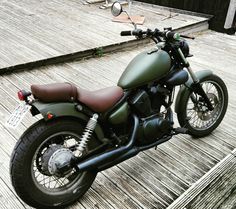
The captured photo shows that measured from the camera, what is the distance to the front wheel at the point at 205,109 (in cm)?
280

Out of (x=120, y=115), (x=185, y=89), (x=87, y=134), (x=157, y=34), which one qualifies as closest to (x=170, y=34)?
(x=157, y=34)

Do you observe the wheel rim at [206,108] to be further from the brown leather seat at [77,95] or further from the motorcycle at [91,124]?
the brown leather seat at [77,95]

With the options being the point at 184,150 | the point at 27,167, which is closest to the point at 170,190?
the point at 184,150

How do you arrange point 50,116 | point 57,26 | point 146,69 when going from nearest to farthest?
point 50,116
point 146,69
point 57,26

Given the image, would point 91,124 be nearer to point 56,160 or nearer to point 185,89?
point 56,160

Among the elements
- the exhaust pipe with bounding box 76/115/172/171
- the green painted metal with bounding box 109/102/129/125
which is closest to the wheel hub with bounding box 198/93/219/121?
the exhaust pipe with bounding box 76/115/172/171

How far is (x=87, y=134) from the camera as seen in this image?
1.97m

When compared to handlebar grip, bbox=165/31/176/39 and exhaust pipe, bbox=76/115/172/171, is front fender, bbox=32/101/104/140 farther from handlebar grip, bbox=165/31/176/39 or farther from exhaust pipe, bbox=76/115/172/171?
handlebar grip, bbox=165/31/176/39

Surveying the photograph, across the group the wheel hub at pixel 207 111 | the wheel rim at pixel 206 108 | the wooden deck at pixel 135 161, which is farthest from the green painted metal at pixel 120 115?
the wheel hub at pixel 207 111

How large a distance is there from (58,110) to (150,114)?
2.73 ft

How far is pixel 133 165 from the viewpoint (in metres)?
2.64

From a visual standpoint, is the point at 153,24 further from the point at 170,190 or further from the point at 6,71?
the point at 170,190

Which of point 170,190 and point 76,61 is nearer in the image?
point 170,190

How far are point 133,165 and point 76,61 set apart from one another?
255 cm
